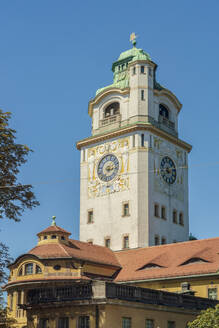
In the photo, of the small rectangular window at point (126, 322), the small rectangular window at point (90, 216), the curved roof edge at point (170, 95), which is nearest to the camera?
the small rectangular window at point (126, 322)

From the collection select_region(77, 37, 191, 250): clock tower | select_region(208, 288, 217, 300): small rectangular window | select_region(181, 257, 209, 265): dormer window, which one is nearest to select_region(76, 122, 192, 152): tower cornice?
select_region(77, 37, 191, 250): clock tower

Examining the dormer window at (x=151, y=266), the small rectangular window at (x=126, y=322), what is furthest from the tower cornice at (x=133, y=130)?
the small rectangular window at (x=126, y=322)

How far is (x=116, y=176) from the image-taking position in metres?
71.1

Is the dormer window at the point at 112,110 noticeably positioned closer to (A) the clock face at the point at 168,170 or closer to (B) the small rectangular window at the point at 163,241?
(A) the clock face at the point at 168,170

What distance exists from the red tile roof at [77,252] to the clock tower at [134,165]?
4.77 m

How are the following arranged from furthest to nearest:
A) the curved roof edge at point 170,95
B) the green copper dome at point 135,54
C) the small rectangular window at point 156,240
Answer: the curved roof edge at point 170,95
the green copper dome at point 135,54
the small rectangular window at point 156,240

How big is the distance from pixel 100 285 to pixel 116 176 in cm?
3549

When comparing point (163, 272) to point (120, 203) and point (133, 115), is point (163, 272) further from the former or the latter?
point (133, 115)

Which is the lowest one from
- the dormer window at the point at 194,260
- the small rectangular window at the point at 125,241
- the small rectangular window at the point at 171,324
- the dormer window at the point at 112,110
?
the small rectangular window at the point at 171,324

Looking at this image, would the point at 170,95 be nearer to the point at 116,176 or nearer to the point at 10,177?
the point at 116,176

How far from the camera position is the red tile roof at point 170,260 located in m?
54.0

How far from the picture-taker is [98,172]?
73.2 m

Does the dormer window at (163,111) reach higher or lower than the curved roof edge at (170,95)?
lower

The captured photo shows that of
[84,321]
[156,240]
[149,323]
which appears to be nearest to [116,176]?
[156,240]
